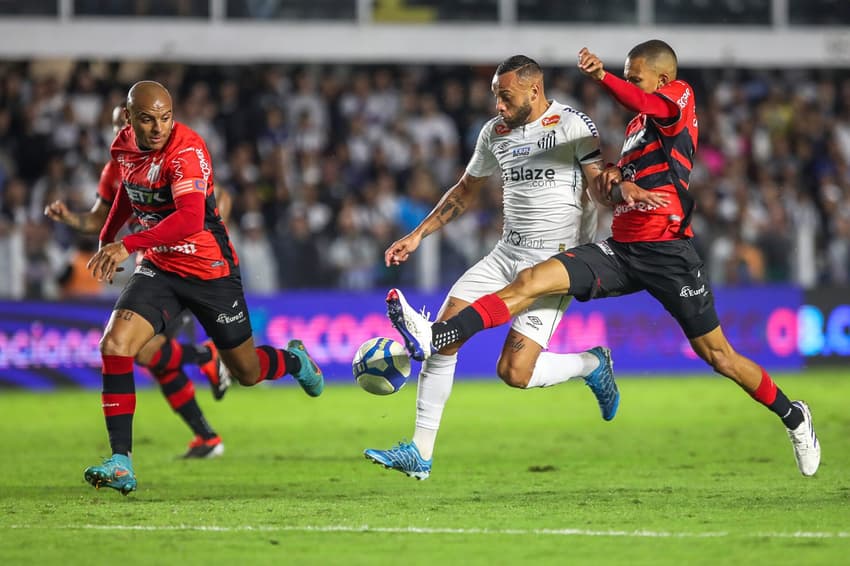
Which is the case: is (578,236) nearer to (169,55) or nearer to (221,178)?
(221,178)

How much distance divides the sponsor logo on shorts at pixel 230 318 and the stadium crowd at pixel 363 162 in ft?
25.3

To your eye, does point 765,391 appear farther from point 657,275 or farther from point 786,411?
point 657,275

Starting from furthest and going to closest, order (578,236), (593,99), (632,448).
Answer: (593,99) < (632,448) < (578,236)

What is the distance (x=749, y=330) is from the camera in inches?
712

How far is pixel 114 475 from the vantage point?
7.66 metres

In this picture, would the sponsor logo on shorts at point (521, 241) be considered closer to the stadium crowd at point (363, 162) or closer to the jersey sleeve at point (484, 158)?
the jersey sleeve at point (484, 158)

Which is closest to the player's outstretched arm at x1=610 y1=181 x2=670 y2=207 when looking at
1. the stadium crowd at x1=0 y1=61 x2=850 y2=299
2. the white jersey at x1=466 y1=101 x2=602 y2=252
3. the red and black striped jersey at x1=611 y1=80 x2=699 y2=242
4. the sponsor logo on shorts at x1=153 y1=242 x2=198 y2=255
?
the red and black striped jersey at x1=611 y1=80 x2=699 y2=242

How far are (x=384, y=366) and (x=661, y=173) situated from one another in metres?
2.07

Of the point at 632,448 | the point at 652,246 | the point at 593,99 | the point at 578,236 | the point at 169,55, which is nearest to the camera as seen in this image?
the point at 652,246

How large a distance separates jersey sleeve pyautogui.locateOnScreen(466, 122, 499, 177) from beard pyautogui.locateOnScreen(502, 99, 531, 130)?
0.25m

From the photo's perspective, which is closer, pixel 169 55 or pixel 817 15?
pixel 169 55

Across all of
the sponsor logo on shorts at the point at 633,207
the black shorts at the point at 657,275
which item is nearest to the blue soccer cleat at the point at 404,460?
the black shorts at the point at 657,275

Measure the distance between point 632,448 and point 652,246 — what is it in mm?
2986

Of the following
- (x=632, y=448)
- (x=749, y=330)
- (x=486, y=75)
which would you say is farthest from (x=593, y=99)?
(x=632, y=448)
